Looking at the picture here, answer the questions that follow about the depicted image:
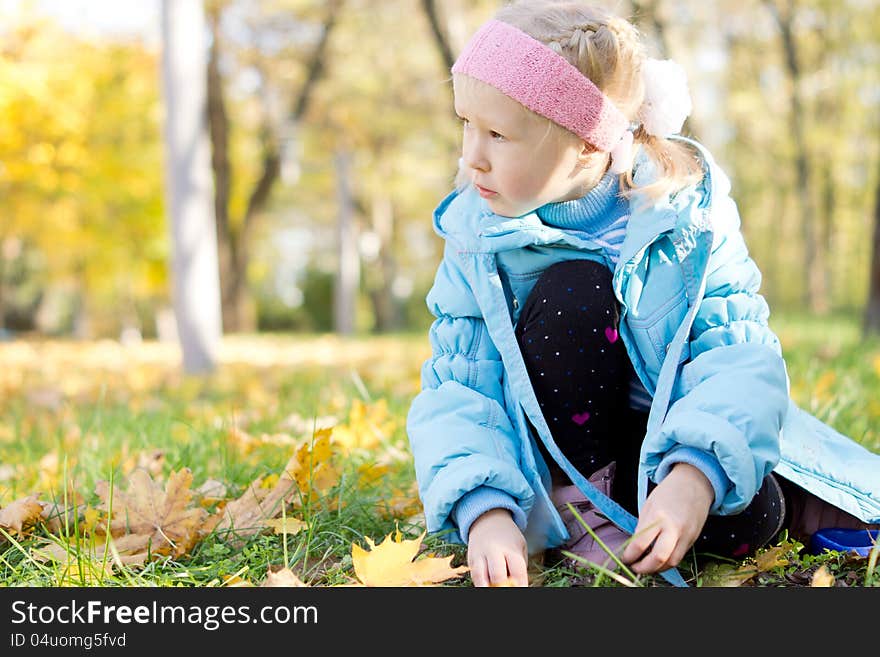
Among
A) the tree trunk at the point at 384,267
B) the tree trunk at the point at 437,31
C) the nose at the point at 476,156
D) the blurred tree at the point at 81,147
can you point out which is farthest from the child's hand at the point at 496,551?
the tree trunk at the point at 384,267

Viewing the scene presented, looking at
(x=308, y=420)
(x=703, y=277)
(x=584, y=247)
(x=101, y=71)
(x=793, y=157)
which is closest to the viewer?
(x=703, y=277)

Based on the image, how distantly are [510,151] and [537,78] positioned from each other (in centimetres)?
14

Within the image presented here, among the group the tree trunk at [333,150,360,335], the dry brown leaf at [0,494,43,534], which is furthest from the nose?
the tree trunk at [333,150,360,335]

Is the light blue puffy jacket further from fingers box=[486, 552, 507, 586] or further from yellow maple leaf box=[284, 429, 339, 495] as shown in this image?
yellow maple leaf box=[284, 429, 339, 495]

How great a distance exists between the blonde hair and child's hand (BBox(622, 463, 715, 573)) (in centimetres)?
58

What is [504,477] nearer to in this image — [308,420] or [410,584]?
[410,584]

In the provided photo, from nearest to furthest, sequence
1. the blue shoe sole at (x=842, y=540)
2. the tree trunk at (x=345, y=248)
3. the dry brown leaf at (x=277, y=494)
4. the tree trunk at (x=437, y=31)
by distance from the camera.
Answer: the blue shoe sole at (x=842, y=540)
the dry brown leaf at (x=277, y=494)
the tree trunk at (x=437, y=31)
the tree trunk at (x=345, y=248)

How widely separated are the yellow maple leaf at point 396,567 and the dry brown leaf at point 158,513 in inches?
16.7

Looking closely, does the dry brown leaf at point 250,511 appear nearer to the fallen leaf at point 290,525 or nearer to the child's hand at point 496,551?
the fallen leaf at point 290,525

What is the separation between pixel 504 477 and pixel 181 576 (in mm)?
568

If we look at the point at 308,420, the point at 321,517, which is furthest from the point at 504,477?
the point at 308,420

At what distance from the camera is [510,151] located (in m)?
1.65

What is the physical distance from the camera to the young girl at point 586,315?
157 cm

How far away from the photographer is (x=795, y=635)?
49.9 inches
